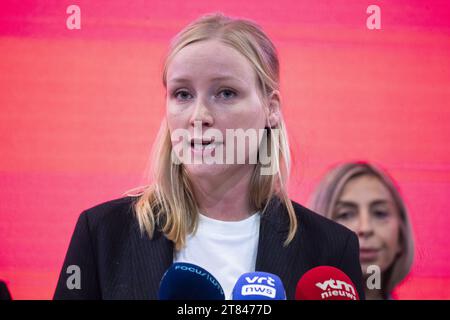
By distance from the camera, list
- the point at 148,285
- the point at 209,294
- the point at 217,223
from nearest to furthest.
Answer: the point at 209,294 < the point at 148,285 < the point at 217,223

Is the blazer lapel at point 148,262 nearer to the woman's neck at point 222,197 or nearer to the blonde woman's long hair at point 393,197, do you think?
the woman's neck at point 222,197

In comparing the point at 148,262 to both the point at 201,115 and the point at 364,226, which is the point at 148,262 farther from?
the point at 364,226

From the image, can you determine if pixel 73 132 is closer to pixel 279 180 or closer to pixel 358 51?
pixel 279 180

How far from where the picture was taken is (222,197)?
195 cm

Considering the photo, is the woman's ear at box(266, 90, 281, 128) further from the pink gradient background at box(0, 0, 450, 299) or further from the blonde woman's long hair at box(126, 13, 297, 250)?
the pink gradient background at box(0, 0, 450, 299)

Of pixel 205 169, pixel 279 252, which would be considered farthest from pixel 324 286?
pixel 205 169

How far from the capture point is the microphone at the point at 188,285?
4.60 feet

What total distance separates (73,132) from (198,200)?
84 centimetres

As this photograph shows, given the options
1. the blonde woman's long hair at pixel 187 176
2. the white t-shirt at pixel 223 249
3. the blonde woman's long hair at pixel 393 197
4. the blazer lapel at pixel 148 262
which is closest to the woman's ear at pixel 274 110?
the blonde woman's long hair at pixel 187 176

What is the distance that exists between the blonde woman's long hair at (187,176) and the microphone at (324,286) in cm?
48

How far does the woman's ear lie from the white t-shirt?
0.33 meters

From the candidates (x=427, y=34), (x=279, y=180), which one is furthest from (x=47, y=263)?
(x=427, y=34)

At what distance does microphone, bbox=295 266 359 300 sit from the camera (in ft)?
4.68

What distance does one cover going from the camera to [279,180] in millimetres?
2055
